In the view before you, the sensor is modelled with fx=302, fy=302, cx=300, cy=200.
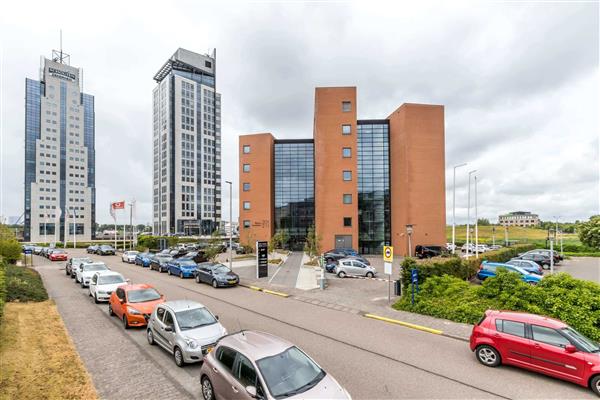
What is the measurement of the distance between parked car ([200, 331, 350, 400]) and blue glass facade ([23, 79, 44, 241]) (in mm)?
128402

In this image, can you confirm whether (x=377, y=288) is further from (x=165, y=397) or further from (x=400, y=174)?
(x=400, y=174)

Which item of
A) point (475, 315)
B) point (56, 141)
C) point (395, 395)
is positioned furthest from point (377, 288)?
point (56, 141)

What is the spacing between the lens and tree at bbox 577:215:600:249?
145 feet

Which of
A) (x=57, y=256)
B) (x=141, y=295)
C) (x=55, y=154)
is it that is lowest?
(x=57, y=256)

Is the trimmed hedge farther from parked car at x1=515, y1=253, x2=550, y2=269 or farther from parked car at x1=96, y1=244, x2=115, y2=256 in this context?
parked car at x1=96, y1=244, x2=115, y2=256

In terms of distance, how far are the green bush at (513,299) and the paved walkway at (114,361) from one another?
10.7 meters

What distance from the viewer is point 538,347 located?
303 inches

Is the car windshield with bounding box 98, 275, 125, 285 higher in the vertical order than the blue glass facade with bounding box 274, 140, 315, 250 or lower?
lower

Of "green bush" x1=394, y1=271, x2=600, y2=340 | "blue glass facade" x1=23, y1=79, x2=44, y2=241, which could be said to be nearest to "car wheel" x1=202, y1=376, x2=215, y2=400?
"green bush" x1=394, y1=271, x2=600, y2=340

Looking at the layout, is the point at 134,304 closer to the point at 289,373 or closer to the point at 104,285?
the point at 104,285

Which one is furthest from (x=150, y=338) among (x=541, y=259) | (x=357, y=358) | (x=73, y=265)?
(x=541, y=259)

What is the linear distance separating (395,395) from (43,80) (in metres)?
147

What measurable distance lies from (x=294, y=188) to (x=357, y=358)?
153ft

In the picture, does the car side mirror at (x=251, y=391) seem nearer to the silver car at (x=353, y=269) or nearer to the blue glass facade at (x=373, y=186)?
the silver car at (x=353, y=269)
